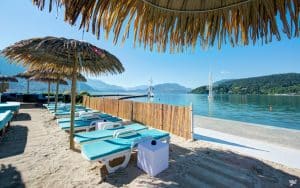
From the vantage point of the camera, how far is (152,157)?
355 cm

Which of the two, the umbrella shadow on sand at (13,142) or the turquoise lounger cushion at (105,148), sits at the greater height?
the turquoise lounger cushion at (105,148)

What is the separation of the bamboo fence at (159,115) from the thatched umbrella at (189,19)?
4.70 m

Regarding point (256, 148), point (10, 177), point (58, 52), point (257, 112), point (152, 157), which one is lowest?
point (257, 112)

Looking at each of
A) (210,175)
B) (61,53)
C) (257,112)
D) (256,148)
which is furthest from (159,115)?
(257,112)

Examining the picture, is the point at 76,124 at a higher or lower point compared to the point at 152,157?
higher

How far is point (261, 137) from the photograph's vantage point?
6.43 meters

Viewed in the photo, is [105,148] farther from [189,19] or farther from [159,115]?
[159,115]

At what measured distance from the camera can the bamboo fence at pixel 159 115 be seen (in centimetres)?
640

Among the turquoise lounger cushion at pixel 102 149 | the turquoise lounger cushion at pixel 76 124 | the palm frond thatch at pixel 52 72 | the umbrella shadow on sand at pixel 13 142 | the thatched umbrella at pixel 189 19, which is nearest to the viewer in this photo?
the thatched umbrella at pixel 189 19

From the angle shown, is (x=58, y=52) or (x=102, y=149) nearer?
(x=102, y=149)

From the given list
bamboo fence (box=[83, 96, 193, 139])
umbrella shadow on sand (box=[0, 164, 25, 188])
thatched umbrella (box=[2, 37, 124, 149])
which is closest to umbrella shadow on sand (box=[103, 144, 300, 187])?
umbrella shadow on sand (box=[0, 164, 25, 188])

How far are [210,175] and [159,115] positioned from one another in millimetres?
4238

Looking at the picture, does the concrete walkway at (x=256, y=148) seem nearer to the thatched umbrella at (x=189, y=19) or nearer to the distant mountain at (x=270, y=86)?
the thatched umbrella at (x=189, y=19)

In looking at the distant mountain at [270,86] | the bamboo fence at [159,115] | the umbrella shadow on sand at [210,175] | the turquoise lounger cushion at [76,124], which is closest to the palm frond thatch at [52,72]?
the turquoise lounger cushion at [76,124]
